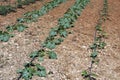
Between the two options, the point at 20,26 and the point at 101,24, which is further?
the point at 101,24

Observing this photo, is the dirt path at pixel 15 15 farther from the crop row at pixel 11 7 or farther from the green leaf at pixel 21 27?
the green leaf at pixel 21 27

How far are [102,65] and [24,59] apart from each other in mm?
2887

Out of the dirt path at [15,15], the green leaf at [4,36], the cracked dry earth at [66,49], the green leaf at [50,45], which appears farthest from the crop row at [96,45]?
the dirt path at [15,15]

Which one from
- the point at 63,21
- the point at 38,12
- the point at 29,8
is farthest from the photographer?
the point at 29,8

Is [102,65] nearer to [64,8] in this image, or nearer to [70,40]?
[70,40]

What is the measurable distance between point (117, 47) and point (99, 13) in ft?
19.1

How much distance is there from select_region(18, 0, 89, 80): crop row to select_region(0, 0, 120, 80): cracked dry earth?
0.67 ft

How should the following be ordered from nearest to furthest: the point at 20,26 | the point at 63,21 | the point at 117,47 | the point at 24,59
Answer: the point at 24,59 < the point at 117,47 < the point at 20,26 < the point at 63,21

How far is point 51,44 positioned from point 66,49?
645mm

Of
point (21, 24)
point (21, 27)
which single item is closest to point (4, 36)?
point (21, 27)

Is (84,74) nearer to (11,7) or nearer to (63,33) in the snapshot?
(63,33)

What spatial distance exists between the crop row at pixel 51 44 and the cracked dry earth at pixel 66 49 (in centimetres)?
20

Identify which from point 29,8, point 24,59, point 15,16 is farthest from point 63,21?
point 24,59

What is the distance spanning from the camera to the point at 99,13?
18.9 meters
